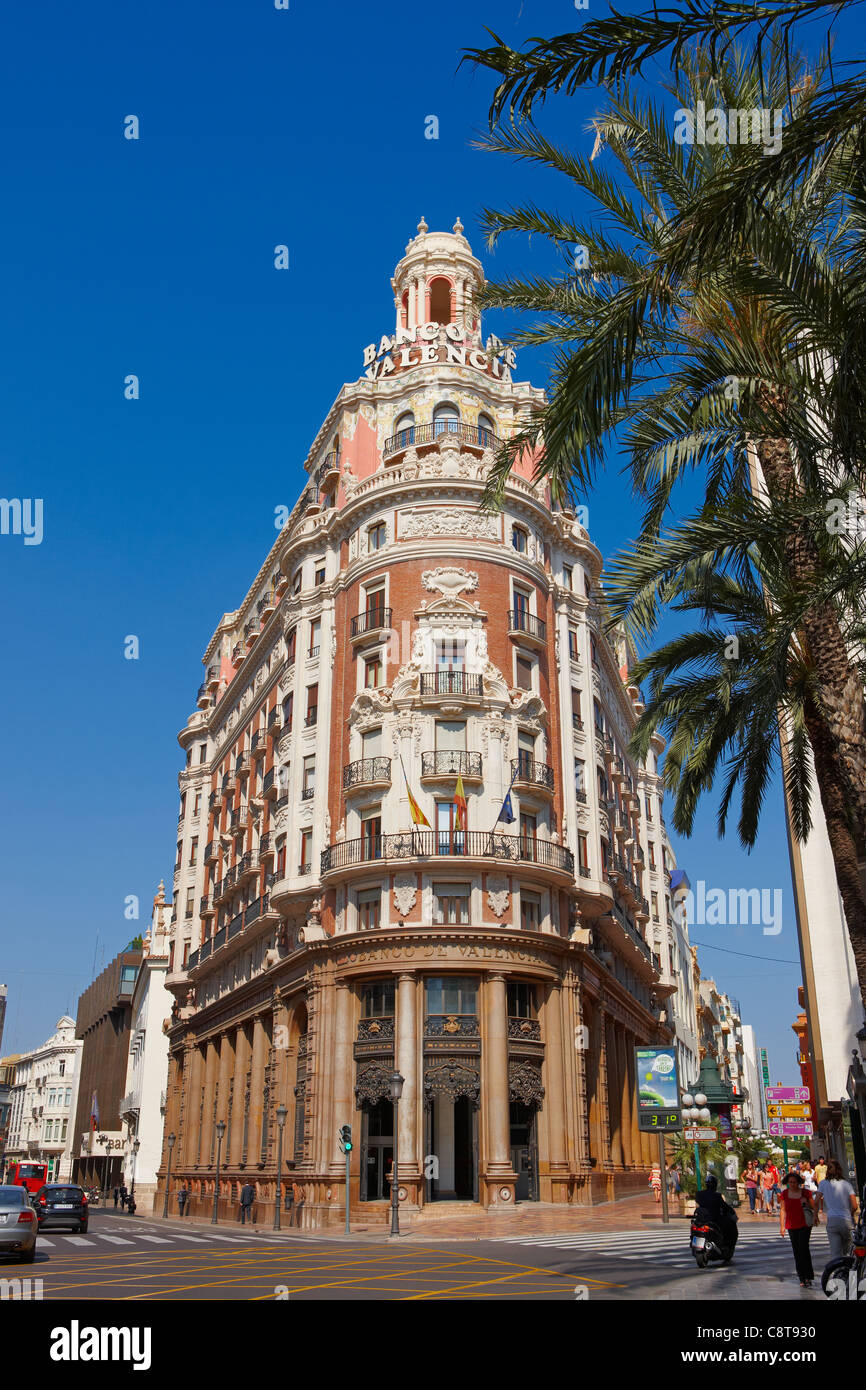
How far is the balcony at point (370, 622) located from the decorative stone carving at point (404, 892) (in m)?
9.43

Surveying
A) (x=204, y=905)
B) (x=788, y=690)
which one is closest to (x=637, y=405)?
(x=788, y=690)

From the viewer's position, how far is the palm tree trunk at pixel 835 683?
1526cm

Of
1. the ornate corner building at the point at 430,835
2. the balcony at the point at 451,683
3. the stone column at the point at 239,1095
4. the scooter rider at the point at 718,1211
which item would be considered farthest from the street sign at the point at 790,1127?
the stone column at the point at 239,1095

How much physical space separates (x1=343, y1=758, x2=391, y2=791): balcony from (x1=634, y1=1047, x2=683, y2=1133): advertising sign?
1336 centimetres

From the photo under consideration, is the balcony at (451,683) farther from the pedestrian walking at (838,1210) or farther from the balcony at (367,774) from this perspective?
the pedestrian walking at (838,1210)

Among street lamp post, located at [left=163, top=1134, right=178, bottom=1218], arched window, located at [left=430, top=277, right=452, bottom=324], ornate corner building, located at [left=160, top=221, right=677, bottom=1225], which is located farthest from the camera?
street lamp post, located at [left=163, top=1134, right=178, bottom=1218]

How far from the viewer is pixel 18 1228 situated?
68.6ft

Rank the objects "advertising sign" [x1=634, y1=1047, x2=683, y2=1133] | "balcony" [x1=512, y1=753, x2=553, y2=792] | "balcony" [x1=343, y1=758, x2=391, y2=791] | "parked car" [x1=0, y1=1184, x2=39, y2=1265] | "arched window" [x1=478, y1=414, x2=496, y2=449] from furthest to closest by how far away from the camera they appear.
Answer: "arched window" [x1=478, y1=414, x2=496, y2=449] < "balcony" [x1=512, y1=753, x2=553, y2=792] < "balcony" [x1=343, y1=758, x2=391, y2=791] < "advertising sign" [x1=634, y1=1047, x2=683, y2=1133] < "parked car" [x1=0, y1=1184, x2=39, y2=1265]

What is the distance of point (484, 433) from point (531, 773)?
14.3 m

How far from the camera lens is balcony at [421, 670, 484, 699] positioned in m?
40.7

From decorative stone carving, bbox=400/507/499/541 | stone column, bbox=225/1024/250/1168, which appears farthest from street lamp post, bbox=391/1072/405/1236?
decorative stone carving, bbox=400/507/499/541

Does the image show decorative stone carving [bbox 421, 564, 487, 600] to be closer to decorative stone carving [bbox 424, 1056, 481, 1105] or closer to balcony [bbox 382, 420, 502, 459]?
balcony [bbox 382, 420, 502, 459]

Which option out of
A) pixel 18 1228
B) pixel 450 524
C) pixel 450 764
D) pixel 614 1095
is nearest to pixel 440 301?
pixel 450 524

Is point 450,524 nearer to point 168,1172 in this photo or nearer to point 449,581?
point 449,581
